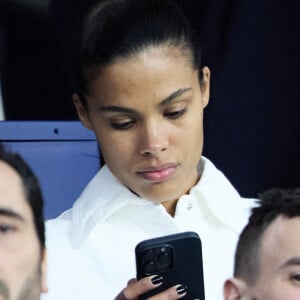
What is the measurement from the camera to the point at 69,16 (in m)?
1.04

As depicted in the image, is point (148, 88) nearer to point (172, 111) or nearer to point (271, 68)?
point (172, 111)

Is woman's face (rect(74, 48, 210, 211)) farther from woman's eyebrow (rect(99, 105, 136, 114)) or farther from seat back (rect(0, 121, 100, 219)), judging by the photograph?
seat back (rect(0, 121, 100, 219))

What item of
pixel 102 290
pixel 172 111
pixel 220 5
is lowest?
pixel 102 290

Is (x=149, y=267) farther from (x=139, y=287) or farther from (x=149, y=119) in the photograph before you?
(x=149, y=119)

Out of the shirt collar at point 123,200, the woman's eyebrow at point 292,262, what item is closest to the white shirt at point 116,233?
the shirt collar at point 123,200

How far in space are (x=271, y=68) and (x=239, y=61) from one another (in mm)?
47

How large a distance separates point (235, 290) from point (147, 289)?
3.4 inches

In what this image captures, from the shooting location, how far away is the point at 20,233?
517 mm

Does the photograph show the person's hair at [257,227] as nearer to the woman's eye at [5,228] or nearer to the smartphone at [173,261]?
the smartphone at [173,261]

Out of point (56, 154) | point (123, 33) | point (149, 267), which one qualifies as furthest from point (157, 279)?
point (56, 154)

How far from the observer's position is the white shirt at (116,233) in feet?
2.17

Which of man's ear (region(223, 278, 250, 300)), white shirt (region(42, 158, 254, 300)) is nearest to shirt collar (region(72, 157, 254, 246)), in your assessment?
white shirt (region(42, 158, 254, 300))

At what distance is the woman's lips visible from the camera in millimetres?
661

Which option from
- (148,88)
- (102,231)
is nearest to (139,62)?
(148,88)
